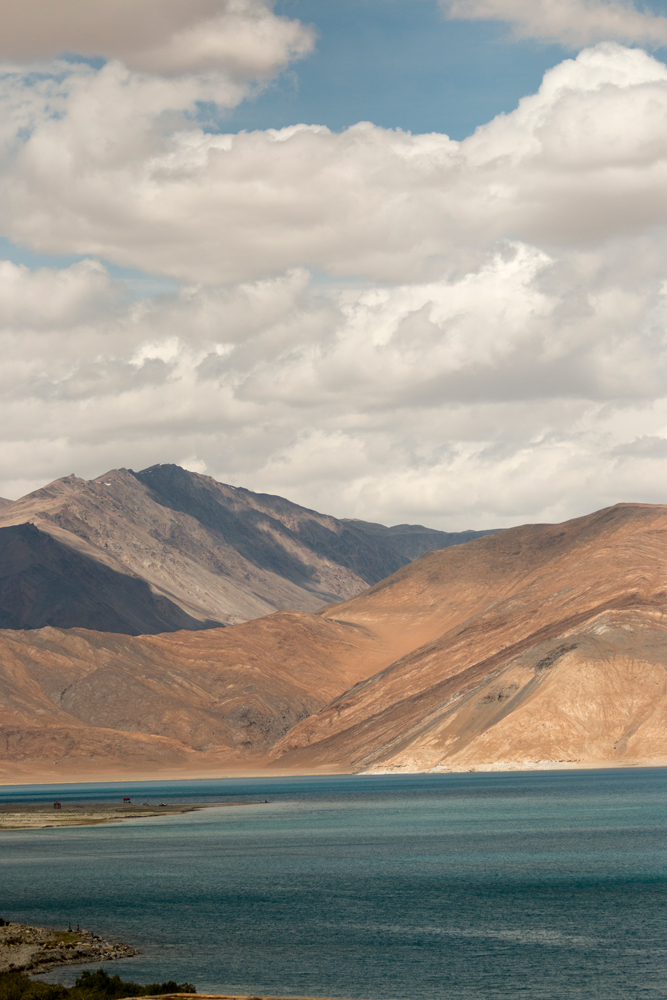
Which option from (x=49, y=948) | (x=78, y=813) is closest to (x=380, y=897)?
(x=49, y=948)

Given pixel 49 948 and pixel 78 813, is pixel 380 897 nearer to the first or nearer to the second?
pixel 49 948

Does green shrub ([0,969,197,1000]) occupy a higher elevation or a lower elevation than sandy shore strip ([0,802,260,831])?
higher

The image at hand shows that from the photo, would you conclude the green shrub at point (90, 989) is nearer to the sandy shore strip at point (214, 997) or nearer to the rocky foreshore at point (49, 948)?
the sandy shore strip at point (214, 997)

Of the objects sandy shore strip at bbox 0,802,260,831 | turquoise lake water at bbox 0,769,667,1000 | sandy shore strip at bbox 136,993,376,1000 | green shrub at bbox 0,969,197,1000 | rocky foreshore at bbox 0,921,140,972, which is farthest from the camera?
sandy shore strip at bbox 0,802,260,831

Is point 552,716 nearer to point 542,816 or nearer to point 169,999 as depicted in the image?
point 542,816

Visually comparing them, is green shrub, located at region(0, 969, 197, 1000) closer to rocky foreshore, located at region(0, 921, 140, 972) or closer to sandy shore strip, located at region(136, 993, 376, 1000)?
sandy shore strip, located at region(136, 993, 376, 1000)

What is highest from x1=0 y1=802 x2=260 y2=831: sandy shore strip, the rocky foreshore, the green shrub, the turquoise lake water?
the green shrub

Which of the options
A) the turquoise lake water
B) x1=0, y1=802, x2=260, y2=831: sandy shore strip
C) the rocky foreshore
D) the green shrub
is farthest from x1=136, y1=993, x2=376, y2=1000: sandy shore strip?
x1=0, y1=802, x2=260, y2=831: sandy shore strip
